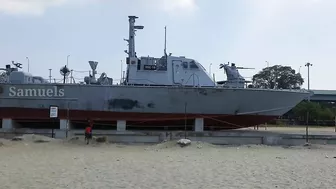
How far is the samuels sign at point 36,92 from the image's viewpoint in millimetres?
24438

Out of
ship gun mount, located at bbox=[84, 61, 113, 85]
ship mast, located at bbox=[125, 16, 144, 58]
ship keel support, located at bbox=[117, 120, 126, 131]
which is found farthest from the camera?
ship mast, located at bbox=[125, 16, 144, 58]

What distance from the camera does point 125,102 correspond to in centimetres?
2442

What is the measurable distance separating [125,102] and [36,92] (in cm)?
499

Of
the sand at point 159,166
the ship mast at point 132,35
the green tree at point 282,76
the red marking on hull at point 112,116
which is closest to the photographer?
the sand at point 159,166

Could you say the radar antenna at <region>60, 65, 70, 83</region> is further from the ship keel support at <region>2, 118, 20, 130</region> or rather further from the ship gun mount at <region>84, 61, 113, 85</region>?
the ship keel support at <region>2, 118, 20, 130</region>

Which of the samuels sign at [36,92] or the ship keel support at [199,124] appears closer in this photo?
the samuels sign at [36,92]

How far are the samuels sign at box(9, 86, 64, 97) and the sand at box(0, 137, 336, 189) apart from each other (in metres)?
5.04

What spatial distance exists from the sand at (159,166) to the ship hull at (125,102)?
4543 millimetres

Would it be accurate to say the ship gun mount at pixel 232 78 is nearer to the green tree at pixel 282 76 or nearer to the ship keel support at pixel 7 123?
the ship keel support at pixel 7 123

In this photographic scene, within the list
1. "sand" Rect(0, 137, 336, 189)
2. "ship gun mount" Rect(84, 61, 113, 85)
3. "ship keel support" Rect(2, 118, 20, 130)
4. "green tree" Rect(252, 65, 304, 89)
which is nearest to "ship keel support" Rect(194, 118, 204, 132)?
"sand" Rect(0, 137, 336, 189)

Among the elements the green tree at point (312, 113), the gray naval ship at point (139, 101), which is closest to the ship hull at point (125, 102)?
the gray naval ship at point (139, 101)

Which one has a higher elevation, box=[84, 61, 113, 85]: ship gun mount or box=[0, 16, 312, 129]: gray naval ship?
box=[84, 61, 113, 85]: ship gun mount

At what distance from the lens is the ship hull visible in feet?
80.0

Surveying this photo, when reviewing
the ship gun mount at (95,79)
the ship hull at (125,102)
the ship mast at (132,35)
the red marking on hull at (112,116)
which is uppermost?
the ship mast at (132,35)
